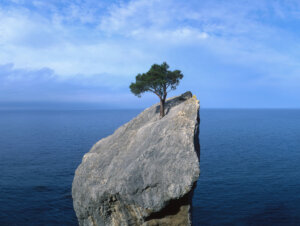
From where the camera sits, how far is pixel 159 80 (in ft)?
101

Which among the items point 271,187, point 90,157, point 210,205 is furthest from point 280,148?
point 90,157

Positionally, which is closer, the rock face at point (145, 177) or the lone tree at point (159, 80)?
the rock face at point (145, 177)

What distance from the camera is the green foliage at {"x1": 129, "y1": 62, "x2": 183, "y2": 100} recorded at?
31288 mm

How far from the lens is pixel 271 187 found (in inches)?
1730

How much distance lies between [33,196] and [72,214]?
31.9 ft

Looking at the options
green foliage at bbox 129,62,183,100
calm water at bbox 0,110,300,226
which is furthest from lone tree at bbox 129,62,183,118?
calm water at bbox 0,110,300,226

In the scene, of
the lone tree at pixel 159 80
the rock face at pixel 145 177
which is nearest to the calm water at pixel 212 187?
the rock face at pixel 145 177

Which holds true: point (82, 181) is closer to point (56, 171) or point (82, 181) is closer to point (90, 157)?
point (90, 157)

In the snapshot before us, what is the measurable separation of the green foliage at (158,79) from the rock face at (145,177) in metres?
5.16

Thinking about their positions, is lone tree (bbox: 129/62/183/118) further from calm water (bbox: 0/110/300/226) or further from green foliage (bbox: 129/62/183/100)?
calm water (bbox: 0/110/300/226)

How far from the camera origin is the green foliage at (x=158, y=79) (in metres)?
31.3

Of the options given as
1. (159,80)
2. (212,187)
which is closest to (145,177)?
(159,80)

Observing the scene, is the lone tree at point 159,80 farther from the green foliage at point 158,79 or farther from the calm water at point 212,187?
the calm water at point 212,187

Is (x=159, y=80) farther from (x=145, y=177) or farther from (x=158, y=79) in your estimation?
(x=145, y=177)
